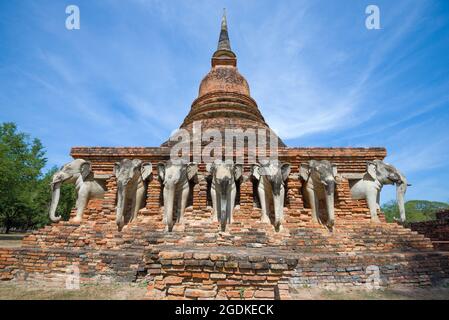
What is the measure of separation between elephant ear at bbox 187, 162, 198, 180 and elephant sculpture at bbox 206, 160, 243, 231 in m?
0.39

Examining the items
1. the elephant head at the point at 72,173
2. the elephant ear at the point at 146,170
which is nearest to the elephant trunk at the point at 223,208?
the elephant ear at the point at 146,170

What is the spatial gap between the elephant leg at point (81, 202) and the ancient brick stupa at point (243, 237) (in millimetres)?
181

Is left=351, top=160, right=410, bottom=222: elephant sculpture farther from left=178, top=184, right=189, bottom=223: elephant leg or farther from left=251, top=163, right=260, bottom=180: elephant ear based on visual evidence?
left=178, top=184, right=189, bottom=223: elephant leg

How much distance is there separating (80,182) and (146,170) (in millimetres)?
1920

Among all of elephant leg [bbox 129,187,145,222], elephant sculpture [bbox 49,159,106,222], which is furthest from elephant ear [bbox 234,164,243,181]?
elephant sculpture [bbox 49,159,106,222]

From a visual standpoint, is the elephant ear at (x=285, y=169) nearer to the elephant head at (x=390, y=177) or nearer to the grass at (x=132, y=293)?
the elephant head at (x=390, y=177)

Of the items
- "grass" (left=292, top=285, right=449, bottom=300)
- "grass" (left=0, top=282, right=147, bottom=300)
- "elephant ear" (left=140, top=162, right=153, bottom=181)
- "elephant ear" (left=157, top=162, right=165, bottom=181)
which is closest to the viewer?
"grass" (left=0, top=282, right=147, bottom=300)

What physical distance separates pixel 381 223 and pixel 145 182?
6623 mm

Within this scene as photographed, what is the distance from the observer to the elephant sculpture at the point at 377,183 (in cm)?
705

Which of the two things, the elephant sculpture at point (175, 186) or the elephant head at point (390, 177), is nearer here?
the elephant sculpture at point (175, 186)

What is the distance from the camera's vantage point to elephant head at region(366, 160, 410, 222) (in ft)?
23.2

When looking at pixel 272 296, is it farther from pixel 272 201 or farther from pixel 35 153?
pixel 35 153

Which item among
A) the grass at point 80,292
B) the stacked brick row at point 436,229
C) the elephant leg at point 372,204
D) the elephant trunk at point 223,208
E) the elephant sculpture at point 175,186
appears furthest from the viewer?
the stacked brick row at point 436,229
